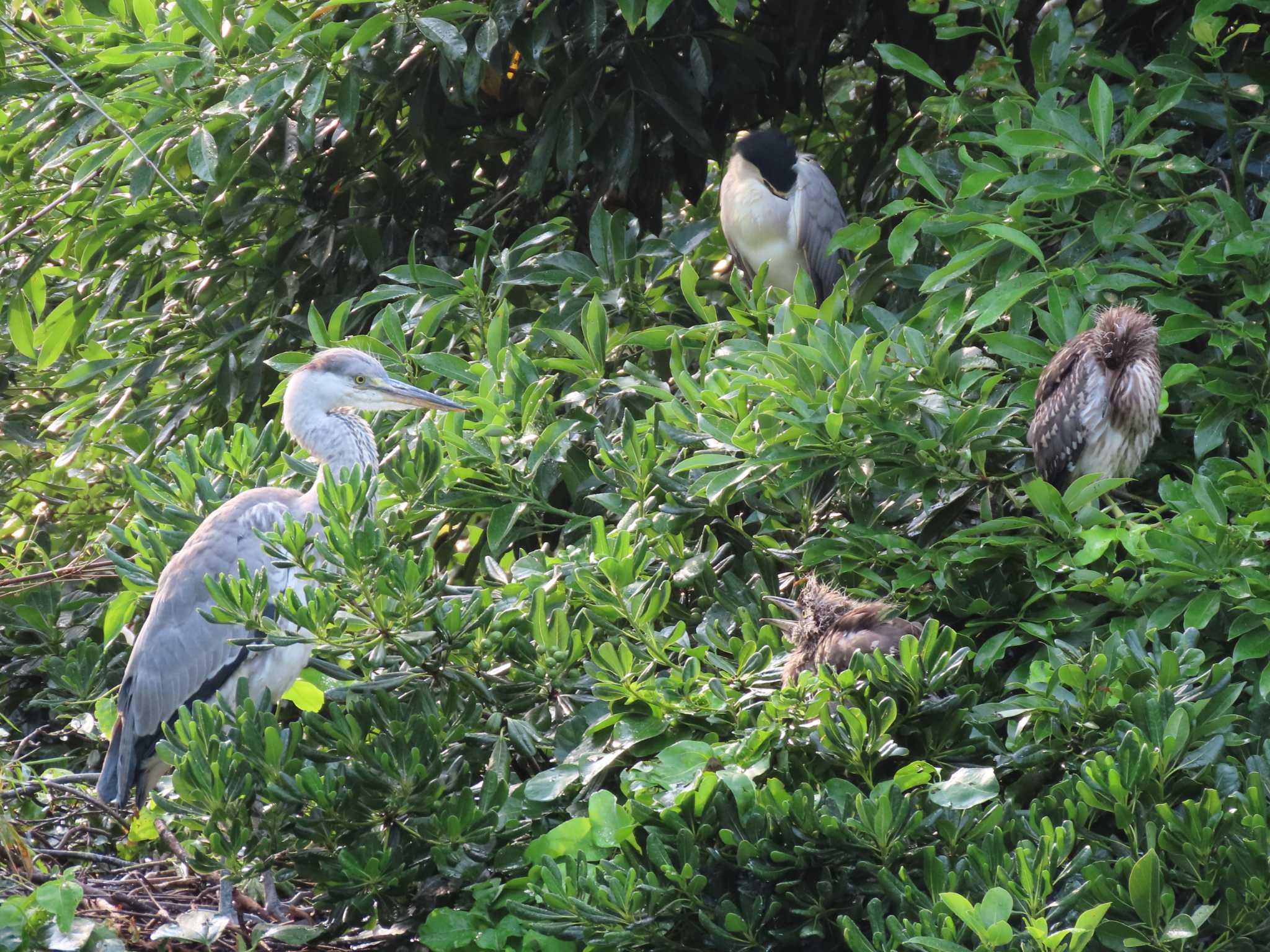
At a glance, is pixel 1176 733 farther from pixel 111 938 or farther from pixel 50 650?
pixel 50 650

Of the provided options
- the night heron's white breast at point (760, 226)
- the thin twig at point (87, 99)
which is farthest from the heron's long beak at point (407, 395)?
the night heron's white breast at point (760, 226)

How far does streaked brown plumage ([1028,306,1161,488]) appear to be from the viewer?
13.7 ft

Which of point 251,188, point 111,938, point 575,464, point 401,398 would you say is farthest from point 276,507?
point 251,188

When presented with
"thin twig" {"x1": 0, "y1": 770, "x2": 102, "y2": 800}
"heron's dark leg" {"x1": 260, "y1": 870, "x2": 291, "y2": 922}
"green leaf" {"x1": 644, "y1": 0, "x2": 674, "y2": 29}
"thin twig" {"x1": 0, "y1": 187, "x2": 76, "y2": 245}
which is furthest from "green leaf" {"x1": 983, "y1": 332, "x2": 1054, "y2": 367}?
"thin twig" {"x1": 0, "y1": 187, "x2": 76, "y2": 245}

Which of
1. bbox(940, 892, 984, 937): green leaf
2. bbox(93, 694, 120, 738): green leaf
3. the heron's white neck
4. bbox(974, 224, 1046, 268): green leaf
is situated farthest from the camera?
the heron's white neck

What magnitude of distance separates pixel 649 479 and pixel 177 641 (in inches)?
62.8

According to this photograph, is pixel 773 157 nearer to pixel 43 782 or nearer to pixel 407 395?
pixel 407 395

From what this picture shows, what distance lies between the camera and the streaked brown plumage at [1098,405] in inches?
165

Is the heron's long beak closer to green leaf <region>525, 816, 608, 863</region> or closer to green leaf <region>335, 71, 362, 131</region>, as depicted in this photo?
green leaf <region>335, 71, 362, 131</region>

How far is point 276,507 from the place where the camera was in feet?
14.7

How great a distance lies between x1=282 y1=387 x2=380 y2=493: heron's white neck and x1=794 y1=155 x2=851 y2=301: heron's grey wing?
2.40 m

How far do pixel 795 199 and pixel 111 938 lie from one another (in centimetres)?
424

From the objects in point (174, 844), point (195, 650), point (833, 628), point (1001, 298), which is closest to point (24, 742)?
point (195, 650)

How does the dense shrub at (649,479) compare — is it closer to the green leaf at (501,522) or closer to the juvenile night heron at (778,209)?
the green leaf at (501,522)
